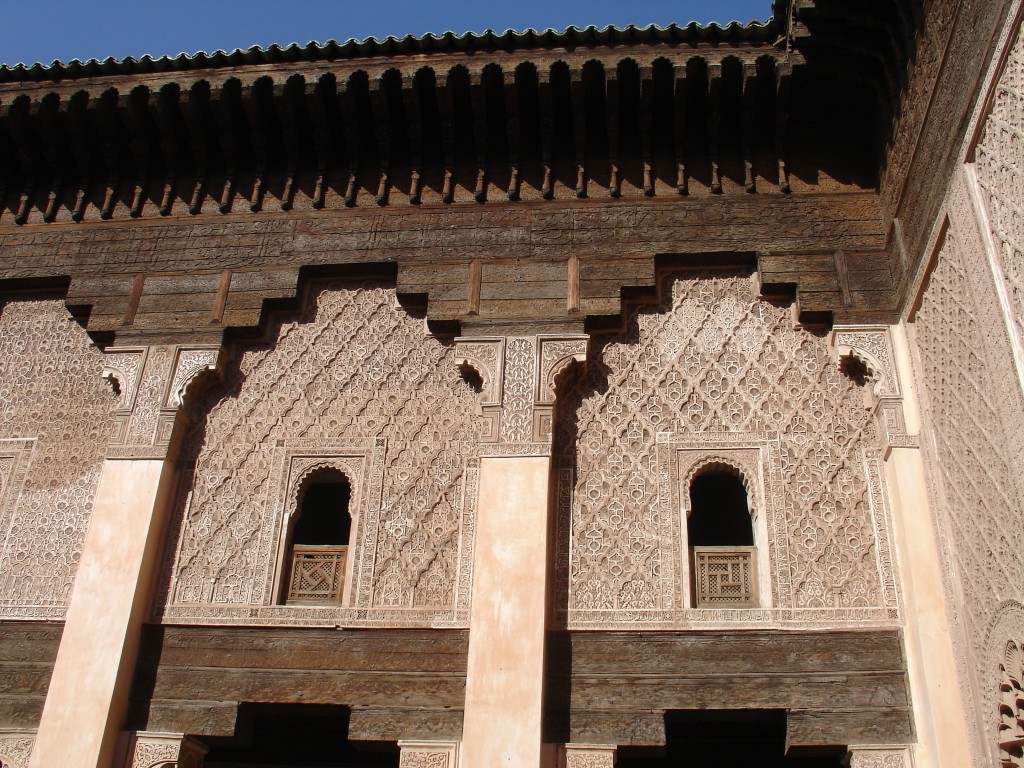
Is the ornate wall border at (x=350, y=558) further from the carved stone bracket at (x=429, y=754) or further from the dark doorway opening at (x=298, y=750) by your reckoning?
the dark doorway opening at (x=298, y=750)

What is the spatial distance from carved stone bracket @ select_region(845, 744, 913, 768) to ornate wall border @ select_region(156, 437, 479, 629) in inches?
76.9

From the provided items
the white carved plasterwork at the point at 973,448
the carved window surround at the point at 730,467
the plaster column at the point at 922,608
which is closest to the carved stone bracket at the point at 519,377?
the carved window surround at the point at 730,467

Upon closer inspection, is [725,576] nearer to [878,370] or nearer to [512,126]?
[878,370]

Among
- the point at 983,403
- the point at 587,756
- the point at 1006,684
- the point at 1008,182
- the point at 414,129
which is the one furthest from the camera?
the point at 414,129

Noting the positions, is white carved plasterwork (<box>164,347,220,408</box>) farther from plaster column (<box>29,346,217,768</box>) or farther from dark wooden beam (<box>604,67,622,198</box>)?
dark wooden beam (<box>604,67,622,198</box>)

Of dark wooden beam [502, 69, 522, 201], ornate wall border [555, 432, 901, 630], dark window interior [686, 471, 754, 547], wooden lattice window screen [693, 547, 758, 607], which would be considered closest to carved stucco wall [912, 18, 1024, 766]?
ornate wall border [555, 432, 901, 630]

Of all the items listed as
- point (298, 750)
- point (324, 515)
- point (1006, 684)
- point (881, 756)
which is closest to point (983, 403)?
point (1006, 684)

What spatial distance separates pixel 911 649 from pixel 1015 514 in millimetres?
1069

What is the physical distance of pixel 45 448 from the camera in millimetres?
5910

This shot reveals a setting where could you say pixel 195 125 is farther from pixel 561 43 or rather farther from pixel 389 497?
pixel 389 497

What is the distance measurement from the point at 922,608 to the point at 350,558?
9.49ft

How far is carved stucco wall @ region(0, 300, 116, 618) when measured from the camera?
18.1ft

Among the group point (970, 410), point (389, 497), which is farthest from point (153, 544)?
point (970, 410)

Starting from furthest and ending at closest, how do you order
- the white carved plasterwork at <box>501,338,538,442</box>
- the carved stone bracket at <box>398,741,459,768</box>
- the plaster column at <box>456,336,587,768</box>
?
the white carved plasterwork at <box>501,338,538,442</box>, the carved stone bracket at <box>398,741,459,768</box>, the plaster column at <box>456,336,587,768</box>
